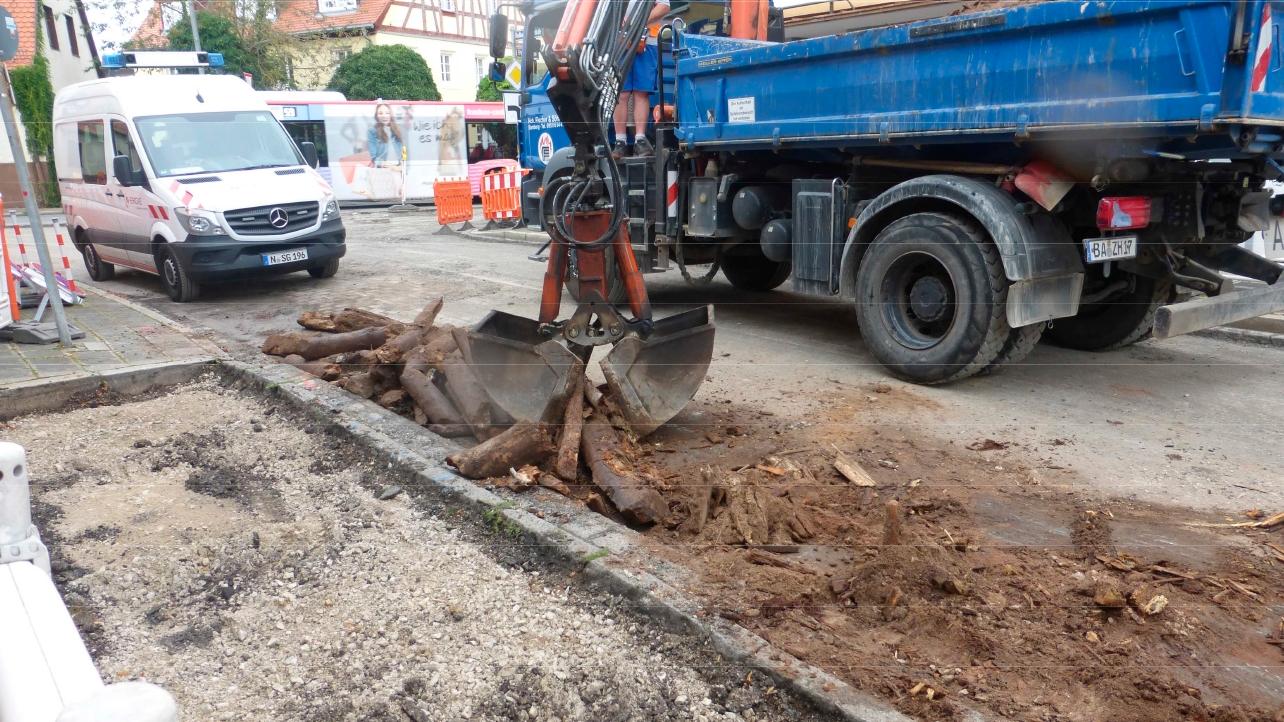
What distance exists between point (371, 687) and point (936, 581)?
2.05 meters

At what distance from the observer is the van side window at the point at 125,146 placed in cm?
1050

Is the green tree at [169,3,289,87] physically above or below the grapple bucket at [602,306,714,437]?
above

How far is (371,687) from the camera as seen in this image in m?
2.94

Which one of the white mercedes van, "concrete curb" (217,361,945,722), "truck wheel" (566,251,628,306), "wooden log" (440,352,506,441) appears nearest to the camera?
"concrete curb" (217,361,945,722)

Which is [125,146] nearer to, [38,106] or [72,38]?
[38,106]

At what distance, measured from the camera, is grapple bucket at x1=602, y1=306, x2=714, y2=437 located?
16.3 ft

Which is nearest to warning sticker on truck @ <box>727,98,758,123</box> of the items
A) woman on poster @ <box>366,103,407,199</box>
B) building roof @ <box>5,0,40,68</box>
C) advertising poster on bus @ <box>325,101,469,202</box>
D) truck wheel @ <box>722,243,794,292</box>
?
truck wheel @ <box>722,243,794,292</box>

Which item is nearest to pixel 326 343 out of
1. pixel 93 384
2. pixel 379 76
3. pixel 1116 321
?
pixel 93 384

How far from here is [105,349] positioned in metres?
7.18

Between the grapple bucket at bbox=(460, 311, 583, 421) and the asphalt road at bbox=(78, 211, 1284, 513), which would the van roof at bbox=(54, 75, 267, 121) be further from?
the grapple bucket at bbox=(460, 311, 583, 421)

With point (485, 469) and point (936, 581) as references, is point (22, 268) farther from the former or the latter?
point (936, 581)

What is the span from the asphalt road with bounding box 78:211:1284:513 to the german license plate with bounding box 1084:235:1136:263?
98cm

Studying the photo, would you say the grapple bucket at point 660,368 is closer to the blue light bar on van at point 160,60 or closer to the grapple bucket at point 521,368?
the grapple bucket at point 521,368

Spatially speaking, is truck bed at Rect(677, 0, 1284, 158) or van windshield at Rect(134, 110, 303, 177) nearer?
truck bed at Rect(677, 0, 1284, 158)
